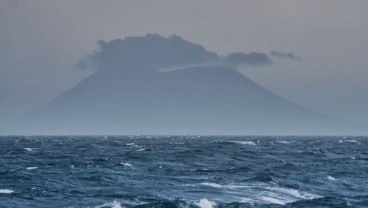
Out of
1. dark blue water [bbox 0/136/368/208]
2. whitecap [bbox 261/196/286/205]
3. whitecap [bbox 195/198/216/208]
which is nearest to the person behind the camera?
whitecap [bbox 195/198/216/208]

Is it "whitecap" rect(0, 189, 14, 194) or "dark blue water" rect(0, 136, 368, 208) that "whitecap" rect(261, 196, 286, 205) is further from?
"whitecap" rect(0, 189, 14, 194)

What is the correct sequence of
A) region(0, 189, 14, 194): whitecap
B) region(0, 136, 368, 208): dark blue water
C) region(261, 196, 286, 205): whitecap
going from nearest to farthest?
1. region(0, 136, 368, 208): dark blue water
2. region(261, 196, 286, 205): whitecap
3. region(0, 189, 14, 194): whitecap

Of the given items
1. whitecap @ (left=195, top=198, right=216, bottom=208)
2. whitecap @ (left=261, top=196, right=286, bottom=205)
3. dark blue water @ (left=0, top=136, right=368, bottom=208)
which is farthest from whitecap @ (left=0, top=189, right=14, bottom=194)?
whitecap @ (left=261, top=196, right=286, bottom=205)

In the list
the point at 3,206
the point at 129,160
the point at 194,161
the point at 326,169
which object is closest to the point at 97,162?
the point at 129,160

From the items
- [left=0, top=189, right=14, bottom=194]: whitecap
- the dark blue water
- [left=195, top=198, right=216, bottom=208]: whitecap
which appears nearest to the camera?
[left=195, top=198, right=216, bottom=208]: whitecap

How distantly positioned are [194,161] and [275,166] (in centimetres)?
1340

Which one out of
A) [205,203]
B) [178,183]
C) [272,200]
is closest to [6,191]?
[178,183]

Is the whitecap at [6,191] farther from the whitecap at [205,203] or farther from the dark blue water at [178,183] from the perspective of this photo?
the whitecap at [205,203]

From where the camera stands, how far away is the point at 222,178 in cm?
7412

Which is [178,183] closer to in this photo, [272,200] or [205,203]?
[272,200]

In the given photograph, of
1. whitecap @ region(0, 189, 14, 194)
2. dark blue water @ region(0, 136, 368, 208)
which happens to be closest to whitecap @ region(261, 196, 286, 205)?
dark blue water @ region(0, 136, 368, 208)

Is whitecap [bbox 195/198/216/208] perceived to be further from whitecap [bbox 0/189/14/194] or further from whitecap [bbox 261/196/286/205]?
whitecap [bbox 0/189/14/194]

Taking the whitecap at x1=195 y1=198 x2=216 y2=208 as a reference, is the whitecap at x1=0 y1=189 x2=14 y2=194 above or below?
above

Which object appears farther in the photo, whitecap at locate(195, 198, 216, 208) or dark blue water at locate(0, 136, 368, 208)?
dark blue water at locate(0, 136, 368, 208)
